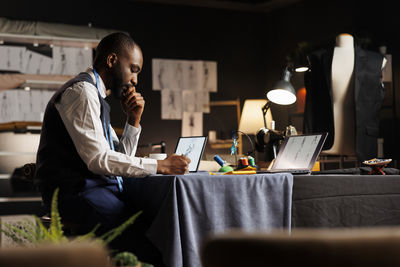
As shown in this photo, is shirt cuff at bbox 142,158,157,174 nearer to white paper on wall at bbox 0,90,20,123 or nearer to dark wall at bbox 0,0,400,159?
white paper on wall at bbox 0,90,20,123

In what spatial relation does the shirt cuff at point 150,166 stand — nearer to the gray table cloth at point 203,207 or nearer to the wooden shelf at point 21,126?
the gray table cloth at point 203,207

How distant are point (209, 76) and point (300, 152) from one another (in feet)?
16.8

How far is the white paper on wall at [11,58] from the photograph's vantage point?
6.27 metres

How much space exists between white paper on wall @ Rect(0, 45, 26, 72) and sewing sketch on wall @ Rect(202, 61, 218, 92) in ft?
8.05

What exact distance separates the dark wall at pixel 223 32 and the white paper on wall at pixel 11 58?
0.55 m

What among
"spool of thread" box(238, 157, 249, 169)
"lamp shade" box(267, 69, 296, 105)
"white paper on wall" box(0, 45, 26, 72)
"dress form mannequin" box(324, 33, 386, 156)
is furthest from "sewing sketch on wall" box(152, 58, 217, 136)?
"spool of thread" box(238, 157, 249, 169)

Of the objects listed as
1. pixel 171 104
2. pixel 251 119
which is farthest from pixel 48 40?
pixel 251 119

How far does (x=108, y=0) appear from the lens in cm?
718

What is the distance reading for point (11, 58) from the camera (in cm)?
629

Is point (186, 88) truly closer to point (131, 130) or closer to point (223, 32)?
point (223, 32)

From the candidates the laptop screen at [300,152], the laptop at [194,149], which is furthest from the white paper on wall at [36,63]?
the laptop screen at [300,152]

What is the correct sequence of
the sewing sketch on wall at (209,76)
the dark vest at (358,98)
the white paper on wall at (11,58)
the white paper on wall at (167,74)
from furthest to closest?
the sewing sketch on wall at (209,76) → the white paper on wall at (167,74) → the white paper on wall at (11,58) → the dark vest at (358,98)

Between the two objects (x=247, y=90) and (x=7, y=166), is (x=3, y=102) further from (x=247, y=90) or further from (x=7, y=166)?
(x=247, y=90)

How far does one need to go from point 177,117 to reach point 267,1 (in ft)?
6.71
